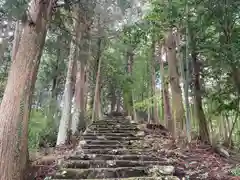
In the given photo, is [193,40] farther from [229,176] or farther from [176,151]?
[229,176]

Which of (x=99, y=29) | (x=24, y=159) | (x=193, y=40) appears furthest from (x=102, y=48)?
(x=24, y=159)

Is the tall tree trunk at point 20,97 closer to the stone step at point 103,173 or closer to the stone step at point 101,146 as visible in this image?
the stone step at point 103,173

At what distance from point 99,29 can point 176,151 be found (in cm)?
842

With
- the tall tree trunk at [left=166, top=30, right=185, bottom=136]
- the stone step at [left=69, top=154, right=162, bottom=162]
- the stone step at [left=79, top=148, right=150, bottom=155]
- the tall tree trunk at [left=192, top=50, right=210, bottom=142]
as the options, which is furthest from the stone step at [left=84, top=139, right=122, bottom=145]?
the tall tree trunk at [left=192, top=50, right=210, bottom=142]

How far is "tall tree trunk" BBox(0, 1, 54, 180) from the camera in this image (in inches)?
175

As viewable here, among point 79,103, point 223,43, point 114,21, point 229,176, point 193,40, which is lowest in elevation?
point 229,176

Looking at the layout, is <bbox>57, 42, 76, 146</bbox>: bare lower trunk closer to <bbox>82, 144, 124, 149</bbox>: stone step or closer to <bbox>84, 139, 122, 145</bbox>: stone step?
<bbox>84, 139, 122, 145</bbox>: stone step

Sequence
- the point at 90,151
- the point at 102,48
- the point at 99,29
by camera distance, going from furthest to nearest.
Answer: the point at 102,48 < the point at 99,29 < the point at 90,151

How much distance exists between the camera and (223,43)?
6.84m

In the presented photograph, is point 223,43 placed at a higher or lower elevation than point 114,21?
lower

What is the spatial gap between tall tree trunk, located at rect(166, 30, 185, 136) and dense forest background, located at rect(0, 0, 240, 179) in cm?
3

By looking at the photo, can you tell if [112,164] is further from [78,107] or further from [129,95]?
[129,95]

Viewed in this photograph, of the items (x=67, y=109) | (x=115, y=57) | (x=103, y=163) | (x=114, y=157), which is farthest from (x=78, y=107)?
(x=103, y=163)

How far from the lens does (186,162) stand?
6055 millimetres
